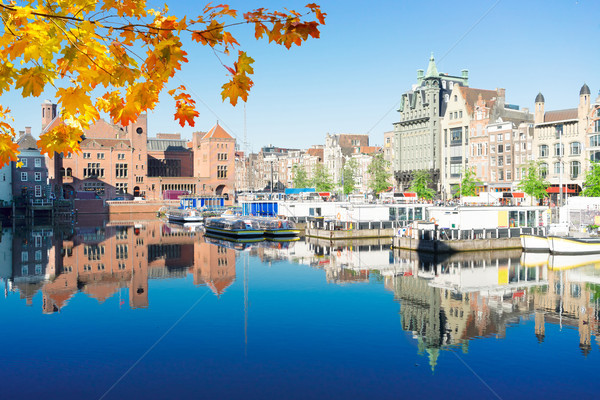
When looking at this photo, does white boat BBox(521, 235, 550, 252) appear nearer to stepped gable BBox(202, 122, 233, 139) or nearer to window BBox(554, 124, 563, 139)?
window BBox(554, 124, 563, 139)

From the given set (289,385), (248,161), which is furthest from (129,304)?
(248,161)

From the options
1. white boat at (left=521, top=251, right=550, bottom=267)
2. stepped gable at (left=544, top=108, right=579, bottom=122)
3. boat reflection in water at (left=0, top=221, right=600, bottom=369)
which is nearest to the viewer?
boat reflection in water at (left=0, top=221, right=600, bottom=369)

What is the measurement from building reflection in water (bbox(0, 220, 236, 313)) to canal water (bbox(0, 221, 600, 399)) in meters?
0.26

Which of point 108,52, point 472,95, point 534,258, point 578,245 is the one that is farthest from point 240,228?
point 108,52

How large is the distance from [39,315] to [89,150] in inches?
4104

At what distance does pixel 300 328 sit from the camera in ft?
78.9

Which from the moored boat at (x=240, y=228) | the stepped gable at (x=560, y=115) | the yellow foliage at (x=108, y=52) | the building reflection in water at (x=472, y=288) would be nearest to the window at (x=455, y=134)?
the stepped gable at (x=560, y=115)

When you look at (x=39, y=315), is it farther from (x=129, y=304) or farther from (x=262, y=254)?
(x=262, y=254)

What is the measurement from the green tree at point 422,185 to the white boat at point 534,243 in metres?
39.8

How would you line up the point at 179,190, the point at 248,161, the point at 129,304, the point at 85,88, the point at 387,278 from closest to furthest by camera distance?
the point at 85,88 < the point at 129,304 < the point at 387,278 < the point at 179,190 < the point at 248,161

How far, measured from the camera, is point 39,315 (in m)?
26.8

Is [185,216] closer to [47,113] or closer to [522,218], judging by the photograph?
[522,218]

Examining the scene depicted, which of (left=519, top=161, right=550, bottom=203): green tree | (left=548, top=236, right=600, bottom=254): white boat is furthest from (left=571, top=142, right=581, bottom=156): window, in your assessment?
(left=548, top=236, right=600, bottom=254): white boat

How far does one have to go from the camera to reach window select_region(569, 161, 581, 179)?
7438cm
